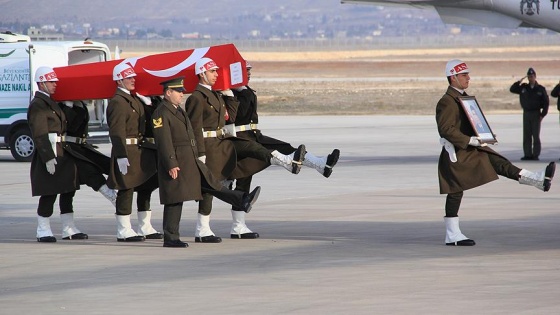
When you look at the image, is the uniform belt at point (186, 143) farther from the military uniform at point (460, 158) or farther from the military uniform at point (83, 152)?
the military uniform at point (460, 158)

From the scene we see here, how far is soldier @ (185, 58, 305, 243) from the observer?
1325cm

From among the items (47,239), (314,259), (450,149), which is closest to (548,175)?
(450,149)

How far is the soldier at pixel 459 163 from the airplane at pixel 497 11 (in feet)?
32.2

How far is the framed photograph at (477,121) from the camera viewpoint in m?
12.9

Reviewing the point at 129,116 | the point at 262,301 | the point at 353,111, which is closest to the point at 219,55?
the point at 129,116

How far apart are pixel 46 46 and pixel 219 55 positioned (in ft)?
40.4

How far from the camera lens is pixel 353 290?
10031 mm

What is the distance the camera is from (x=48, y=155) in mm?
13422

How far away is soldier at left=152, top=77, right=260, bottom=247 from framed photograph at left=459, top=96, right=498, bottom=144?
2.57 meters

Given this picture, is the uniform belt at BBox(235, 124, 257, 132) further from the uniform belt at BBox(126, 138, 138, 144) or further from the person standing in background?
the person standing in background

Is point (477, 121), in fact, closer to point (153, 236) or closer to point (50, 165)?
point (153, 236)

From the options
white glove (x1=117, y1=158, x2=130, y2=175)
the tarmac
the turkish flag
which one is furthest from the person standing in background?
white glove (x1=117, y1=158, x2=130, y2=175)

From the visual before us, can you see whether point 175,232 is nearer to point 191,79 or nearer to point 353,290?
point 191,79

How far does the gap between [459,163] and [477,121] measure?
1.73ft
